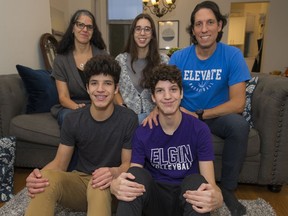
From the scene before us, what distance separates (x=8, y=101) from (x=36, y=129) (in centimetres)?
33

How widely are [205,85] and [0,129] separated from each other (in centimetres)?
157

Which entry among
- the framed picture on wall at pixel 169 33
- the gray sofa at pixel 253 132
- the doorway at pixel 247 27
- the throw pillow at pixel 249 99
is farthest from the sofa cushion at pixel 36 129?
the doorway at pixel 247 27

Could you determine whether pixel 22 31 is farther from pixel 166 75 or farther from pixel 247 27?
pixel 247 27

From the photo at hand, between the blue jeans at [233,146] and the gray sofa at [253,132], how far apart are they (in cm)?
12

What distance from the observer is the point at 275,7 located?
5.32m

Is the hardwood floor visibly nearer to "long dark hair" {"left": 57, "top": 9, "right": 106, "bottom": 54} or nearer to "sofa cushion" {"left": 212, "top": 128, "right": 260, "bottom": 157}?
"sofa cushion" {"left": 212, "top": 128, "right": 260, "bottom": 157}

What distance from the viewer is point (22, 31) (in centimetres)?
266

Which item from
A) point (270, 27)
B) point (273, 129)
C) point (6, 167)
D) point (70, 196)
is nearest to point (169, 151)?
point (70, 196)

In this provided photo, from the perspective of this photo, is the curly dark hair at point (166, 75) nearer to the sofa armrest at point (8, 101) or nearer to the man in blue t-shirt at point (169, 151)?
the man in blue t-shirt at point (169, 151)

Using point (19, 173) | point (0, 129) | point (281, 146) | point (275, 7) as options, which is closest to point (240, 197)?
point (281, 146)

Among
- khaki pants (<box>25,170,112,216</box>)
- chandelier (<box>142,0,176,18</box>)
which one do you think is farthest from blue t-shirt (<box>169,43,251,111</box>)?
chandelier (<box>142,0,176,18</box>)

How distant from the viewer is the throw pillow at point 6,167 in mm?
1687

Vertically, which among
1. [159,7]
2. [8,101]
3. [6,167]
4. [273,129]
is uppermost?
[159,7]

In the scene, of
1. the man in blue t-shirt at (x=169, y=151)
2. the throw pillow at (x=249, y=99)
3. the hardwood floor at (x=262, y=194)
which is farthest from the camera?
the throw pillow at (x=249, y=99)
